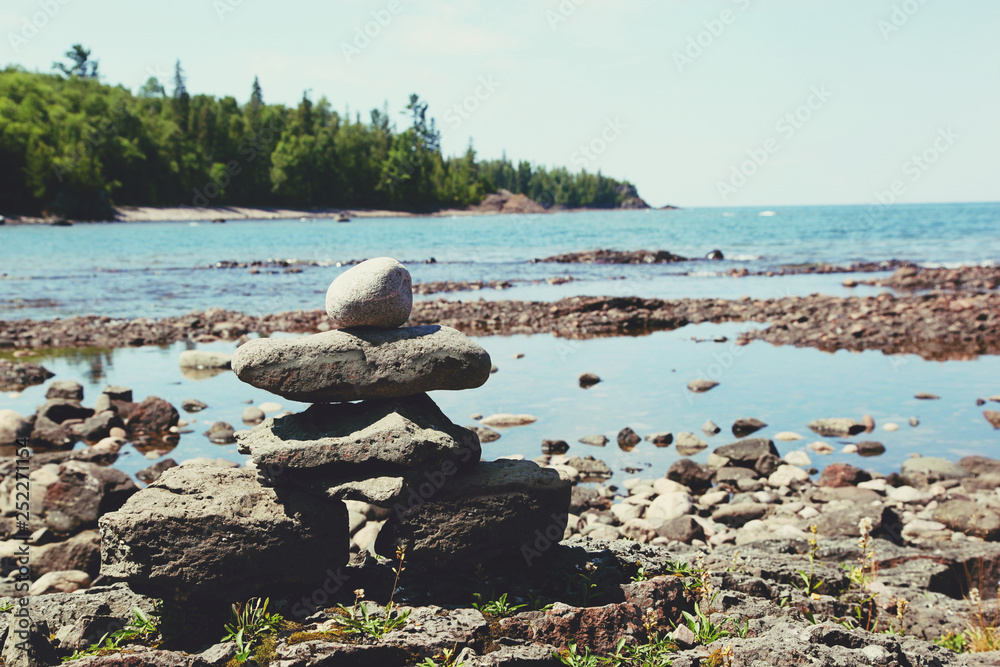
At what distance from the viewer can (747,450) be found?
10.8m

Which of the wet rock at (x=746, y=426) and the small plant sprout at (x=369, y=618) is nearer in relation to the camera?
the small plant sprout at (x=369, y=618)

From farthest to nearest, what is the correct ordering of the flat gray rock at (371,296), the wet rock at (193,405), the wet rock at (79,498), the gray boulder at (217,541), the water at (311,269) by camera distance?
1. the water at (311,269)
2. the wet rock at (193,405)
3. the wet rock at (79,498)
4. the flat gray rock at (371,296)
5. the gray boulder at (217,541)

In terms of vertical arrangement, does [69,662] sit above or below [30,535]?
above

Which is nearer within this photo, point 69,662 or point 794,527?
point 69,662

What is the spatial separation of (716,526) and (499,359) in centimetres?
967

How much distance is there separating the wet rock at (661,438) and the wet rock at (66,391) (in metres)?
10.8

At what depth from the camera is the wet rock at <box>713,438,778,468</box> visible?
1064cm

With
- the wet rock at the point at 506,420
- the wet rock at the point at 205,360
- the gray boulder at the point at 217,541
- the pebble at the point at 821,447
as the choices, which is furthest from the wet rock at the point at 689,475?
the wet rock at the point at 205,360

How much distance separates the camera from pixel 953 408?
12938 millimetres

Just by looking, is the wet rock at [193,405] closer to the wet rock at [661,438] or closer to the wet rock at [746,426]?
the wet rock at [661,438]

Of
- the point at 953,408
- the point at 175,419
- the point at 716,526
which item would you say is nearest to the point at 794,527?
the point at 716,526

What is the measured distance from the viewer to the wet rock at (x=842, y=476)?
31.8 ft

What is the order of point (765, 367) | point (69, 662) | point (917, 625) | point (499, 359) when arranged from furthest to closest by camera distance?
point (499, 359)
point (765, 367)
point (917, 625)
point (69, 662)

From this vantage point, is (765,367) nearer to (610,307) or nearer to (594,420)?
(594,420)
